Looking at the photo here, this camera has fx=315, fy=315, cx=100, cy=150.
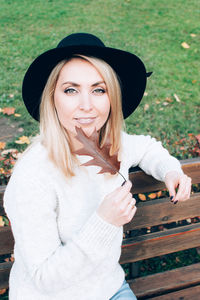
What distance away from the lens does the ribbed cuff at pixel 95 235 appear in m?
1.38

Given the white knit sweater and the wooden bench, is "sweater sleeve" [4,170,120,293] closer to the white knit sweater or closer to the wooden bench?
the white knit sweater

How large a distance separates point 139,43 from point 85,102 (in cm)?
415

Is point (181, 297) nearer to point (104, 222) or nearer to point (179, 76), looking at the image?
point (104, 222)

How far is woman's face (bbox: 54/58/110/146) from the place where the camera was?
151cm

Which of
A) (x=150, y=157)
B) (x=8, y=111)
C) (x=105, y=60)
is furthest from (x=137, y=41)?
(x=105, y=60)

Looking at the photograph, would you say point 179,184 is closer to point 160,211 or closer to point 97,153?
point 160,211

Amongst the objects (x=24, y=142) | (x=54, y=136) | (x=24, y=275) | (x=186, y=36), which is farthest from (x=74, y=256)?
(x=186, y=36)

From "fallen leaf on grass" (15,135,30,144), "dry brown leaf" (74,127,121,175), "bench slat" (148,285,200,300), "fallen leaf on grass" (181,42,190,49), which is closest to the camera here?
"dry brown leaf" (74,127,121,175)

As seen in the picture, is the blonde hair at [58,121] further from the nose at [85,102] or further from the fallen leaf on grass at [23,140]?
the fallen leaf on grass at [23,140]

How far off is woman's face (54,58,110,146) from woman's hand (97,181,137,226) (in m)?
0.38

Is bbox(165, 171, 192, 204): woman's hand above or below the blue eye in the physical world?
below

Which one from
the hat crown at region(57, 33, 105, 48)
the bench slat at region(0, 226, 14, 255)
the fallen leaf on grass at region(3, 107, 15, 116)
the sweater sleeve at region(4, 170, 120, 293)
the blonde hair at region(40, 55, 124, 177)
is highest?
the hat crown at region(57, 33, 105, 48)

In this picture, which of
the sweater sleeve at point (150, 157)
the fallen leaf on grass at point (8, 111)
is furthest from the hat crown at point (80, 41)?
the fallen leaf on grass at point (8, 111)

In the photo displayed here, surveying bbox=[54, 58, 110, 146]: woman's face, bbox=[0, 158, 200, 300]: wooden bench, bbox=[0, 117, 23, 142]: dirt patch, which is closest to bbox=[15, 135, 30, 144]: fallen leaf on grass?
bbox=[0, 117, 23, 142]: dirt patch
